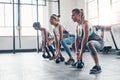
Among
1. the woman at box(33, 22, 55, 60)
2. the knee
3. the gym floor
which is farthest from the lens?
the woman at box(33, 22, 55, 60)

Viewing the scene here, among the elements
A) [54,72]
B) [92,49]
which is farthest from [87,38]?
[54,72]

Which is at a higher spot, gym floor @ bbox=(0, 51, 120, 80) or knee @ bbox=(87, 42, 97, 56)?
knee @ bbox=(87, 42, 97, 56)

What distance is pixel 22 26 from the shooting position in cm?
866

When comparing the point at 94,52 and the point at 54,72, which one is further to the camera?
the point at 54,72

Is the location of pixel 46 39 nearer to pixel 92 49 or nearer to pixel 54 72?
pixel 54 72

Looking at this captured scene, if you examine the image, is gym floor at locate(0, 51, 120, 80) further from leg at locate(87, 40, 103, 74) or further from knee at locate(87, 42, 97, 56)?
knee at locate(87, 42, 97, 56)

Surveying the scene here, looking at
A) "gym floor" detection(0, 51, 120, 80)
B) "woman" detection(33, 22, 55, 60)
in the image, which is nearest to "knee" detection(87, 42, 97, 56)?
"gym floor" detection(0, 51, 120, 80)

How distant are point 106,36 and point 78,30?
158 inches

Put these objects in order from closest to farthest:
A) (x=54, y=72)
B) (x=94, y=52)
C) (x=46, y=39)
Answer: (x=94, y=52), (x=54, y=72), (x=46, y=39)

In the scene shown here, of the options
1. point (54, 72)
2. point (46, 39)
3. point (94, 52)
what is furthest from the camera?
point (46, 39)

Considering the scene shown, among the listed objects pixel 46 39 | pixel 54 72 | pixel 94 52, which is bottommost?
pixel 54 72

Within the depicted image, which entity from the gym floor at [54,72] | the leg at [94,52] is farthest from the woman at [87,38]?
the gym floor at [54,72]

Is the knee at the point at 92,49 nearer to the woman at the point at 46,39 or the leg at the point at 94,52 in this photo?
the leg at the point at 94,52

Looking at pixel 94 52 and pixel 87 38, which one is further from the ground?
pixel 87 38
